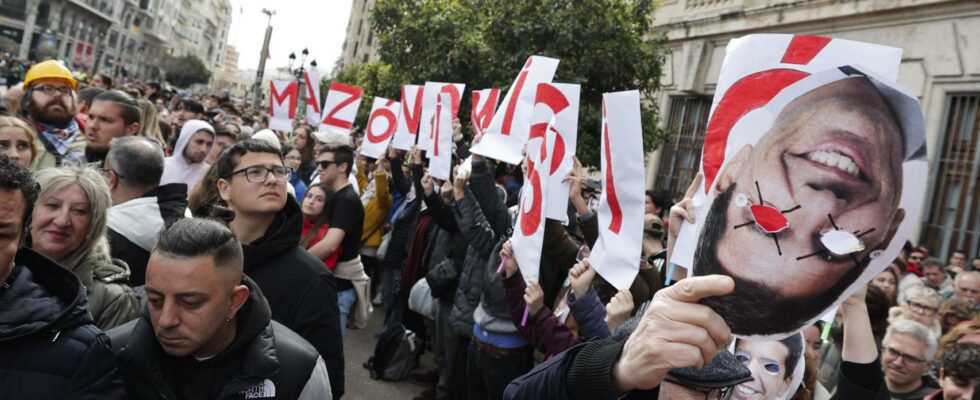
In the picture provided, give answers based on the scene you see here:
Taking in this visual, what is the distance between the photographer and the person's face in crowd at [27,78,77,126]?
15.8 feet

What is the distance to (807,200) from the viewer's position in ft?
4.36

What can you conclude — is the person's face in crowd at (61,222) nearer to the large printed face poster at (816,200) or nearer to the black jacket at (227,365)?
the black jacket at (227,365)

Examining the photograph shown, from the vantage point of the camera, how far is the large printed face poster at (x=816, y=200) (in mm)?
1312

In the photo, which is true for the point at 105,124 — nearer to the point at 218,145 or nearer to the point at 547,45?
the point at 218,145

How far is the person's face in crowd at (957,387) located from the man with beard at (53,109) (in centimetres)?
469

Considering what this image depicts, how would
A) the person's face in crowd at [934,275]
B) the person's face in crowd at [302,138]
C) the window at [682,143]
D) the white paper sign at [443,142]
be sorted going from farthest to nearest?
the window at [682,143]
the person's face in crowd at [302,138]
the person's face in crowd at [934,275]
the white paper sign at [443,142]

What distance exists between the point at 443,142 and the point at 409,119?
1669mm

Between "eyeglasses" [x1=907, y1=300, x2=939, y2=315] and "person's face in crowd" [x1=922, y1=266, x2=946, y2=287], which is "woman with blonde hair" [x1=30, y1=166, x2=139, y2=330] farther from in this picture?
"person's face in crowd" [x1=922, y1=266, x2=946, y2=287]

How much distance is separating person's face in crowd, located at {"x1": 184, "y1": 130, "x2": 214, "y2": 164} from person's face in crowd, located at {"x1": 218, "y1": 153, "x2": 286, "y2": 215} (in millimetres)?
2144

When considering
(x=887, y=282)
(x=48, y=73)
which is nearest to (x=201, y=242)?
(x=48, y=73)

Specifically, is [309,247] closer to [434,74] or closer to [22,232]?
[22,232]

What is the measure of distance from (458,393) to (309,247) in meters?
1.70

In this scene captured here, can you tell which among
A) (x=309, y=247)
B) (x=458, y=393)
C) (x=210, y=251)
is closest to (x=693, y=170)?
(x=458, y=393)

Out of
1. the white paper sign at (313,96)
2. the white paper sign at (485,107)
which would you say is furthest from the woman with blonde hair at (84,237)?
the white paper sign at (313,96)
